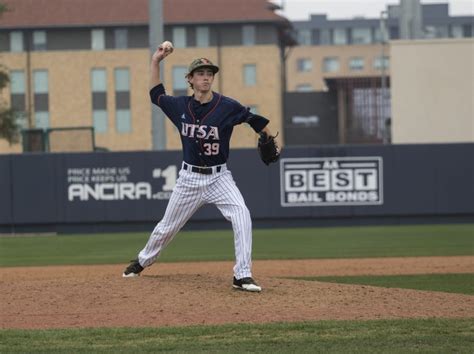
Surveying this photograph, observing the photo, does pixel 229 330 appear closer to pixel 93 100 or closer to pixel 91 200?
pixel 91 200

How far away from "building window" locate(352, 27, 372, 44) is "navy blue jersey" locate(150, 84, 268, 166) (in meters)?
88.7

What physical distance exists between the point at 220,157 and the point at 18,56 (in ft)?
169

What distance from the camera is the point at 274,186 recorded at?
22156 millimetres

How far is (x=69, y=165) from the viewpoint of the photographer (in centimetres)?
2239

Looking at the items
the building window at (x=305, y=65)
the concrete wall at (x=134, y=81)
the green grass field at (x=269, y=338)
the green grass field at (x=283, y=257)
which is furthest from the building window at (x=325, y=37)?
the green grass field at (x=269, y=338)

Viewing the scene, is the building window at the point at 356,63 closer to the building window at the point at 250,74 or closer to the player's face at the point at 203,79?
the building window at the point at 250,74

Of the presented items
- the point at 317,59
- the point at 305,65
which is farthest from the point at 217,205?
the point at 317,59

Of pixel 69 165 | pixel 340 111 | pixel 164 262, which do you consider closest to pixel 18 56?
pixel 340 111

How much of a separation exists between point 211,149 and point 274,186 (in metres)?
13.7

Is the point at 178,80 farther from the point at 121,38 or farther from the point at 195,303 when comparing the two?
the point at 195,303

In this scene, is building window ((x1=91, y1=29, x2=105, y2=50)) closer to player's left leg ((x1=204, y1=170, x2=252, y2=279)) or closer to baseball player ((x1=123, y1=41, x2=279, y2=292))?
baseball player ((x1=123, y1=41, x2=279, y2=292))

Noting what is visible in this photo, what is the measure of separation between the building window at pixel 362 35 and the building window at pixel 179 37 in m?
39.4

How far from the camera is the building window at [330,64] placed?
9419 centimetres

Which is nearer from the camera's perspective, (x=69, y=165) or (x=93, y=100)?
(x=69, y=165)
